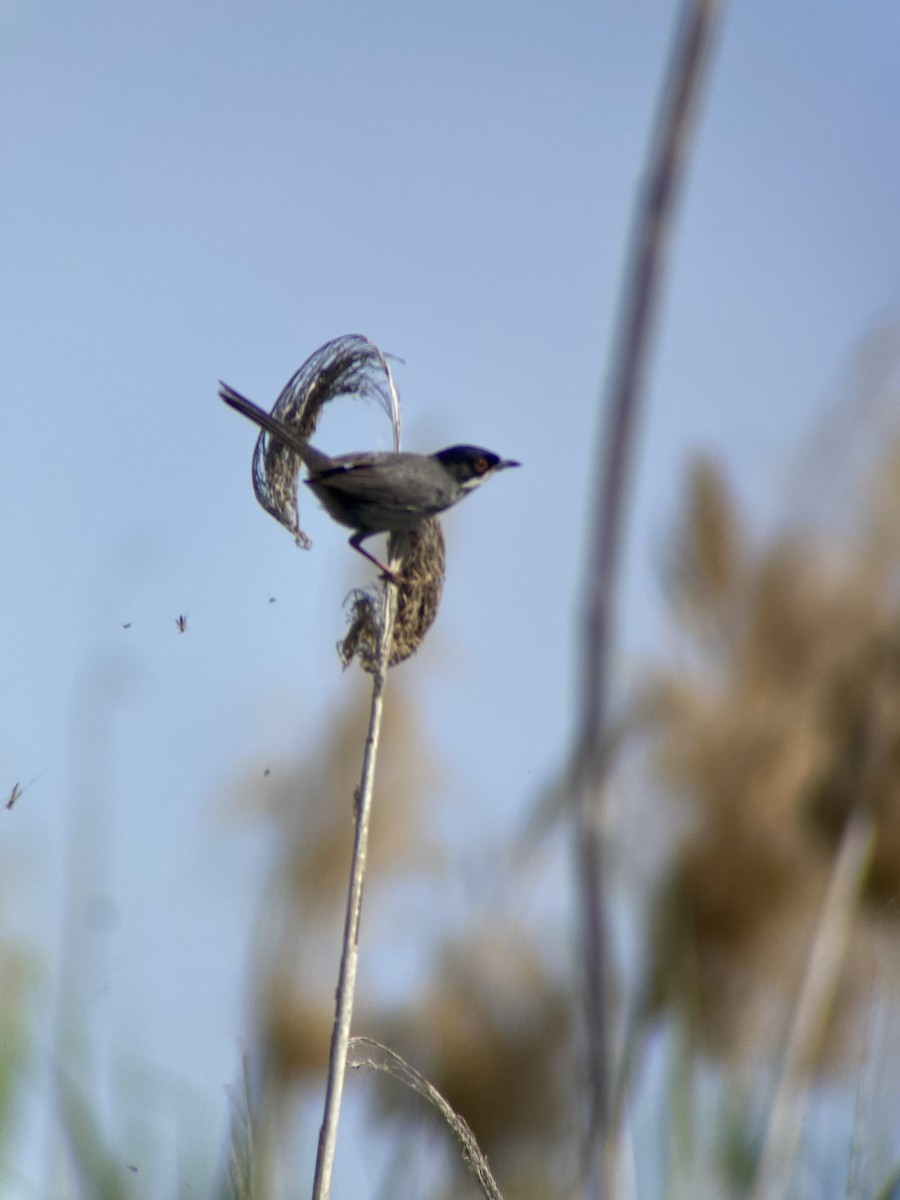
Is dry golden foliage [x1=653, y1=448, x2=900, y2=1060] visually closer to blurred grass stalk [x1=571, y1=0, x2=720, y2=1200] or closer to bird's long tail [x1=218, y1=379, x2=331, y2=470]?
bird's long tail [x1=218, y1=379, x2=331, y2=470]

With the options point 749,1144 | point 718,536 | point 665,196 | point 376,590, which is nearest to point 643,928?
point 749,1144

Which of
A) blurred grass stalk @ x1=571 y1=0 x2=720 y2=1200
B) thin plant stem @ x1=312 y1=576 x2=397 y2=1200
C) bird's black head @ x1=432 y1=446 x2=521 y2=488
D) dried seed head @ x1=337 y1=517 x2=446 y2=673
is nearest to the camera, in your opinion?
blurred grass stalk @ x1=571 y1=0 x2=720 y2=1200

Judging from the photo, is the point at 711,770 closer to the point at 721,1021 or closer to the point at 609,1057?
the point at 721,1021

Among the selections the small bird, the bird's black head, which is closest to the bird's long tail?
the small bird

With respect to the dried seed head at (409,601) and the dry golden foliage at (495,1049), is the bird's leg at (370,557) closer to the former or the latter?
the dried seed head at (409,601)

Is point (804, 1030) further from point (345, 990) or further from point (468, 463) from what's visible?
point (468, 463)

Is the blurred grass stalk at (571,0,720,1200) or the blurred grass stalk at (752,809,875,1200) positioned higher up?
the blurred grass stalk at (571,0,720,1200)

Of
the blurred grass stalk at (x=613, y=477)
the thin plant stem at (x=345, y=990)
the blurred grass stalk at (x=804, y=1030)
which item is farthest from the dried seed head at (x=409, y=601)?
the blurred grass stalk at (x=613, y=477)
